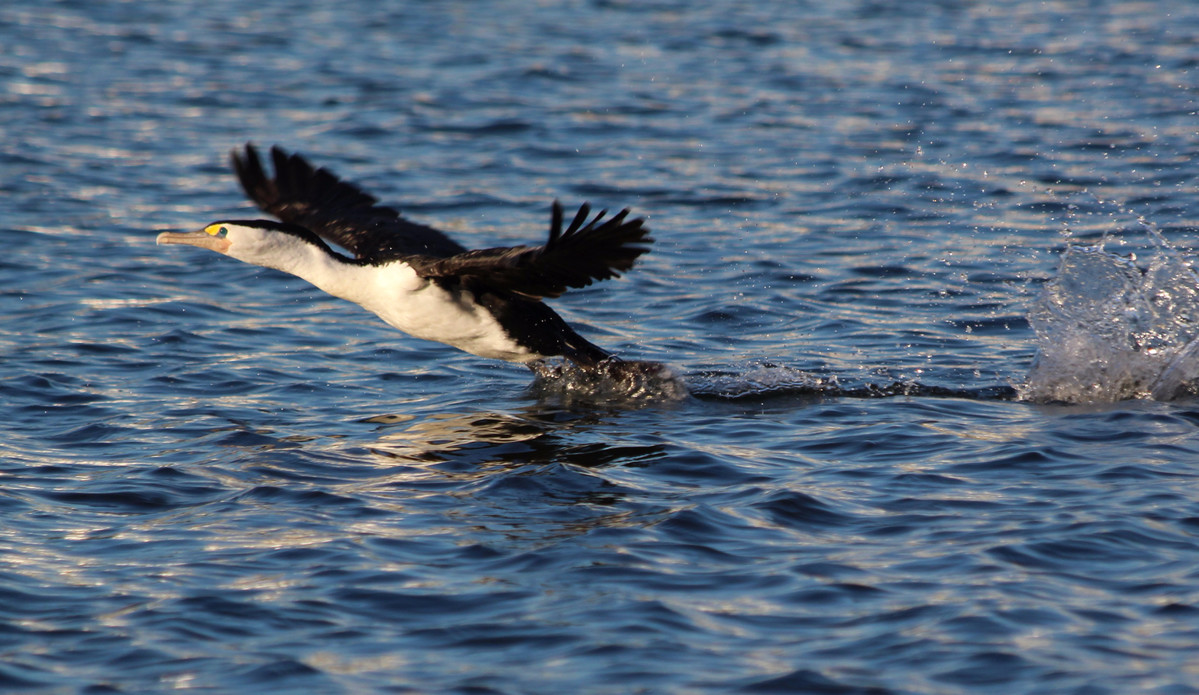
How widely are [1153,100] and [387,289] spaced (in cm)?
1059

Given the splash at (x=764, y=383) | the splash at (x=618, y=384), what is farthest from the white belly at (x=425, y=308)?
the splash at (x=764, y=383)

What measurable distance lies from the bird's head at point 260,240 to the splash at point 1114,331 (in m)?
4.07

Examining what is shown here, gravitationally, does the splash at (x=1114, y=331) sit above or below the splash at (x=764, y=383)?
above

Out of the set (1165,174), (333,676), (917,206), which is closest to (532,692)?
(333,676)

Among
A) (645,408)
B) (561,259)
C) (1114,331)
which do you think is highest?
(561,259)

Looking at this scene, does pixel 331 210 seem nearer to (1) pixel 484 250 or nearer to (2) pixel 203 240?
(2) pixel 203 240

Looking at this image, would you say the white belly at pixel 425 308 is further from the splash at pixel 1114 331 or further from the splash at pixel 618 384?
the splash at pixel 1114 331

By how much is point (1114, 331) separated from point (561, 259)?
3.27 metres

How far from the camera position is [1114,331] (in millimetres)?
8094

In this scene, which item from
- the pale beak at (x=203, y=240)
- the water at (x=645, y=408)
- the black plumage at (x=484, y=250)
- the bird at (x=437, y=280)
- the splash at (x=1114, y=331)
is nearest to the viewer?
the water at (x=645, y=408)

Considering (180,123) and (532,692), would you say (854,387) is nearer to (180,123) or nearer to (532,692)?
(532,692)

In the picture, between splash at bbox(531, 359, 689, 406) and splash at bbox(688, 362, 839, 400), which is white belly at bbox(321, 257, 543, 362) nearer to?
splash at bbox(531, 359, 689, 406)

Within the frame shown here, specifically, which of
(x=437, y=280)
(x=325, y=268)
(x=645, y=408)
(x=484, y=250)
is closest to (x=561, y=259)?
(x=484, y=250)

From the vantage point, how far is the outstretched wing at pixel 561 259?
6777 mm
